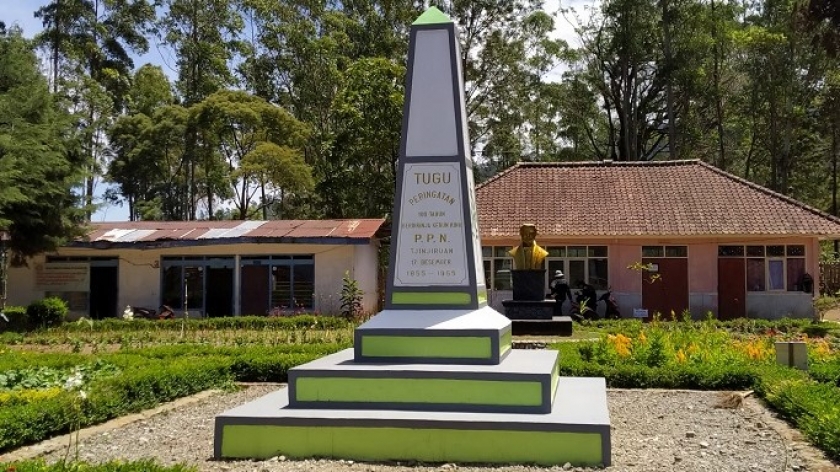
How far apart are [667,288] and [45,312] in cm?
1650

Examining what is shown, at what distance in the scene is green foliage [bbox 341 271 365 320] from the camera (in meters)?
21.2

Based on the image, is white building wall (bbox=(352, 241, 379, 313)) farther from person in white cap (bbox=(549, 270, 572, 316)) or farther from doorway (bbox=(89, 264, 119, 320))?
doorway (bbox=(89, 264, 119, 320))

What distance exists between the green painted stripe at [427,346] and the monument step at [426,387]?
0.71ft

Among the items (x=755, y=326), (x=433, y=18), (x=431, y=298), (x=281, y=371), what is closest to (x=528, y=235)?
(x=755, y=326)

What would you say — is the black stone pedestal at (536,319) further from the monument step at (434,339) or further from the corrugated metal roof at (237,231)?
the monument step at (434,339)

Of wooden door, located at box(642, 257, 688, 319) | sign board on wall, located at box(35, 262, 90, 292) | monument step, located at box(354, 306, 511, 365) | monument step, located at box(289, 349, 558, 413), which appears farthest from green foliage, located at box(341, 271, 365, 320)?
monument step, located at box(289, 349, 558, 413)

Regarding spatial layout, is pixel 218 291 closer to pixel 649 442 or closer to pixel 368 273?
pixel 368 273

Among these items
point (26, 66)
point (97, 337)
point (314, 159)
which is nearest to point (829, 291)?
point (314, 159)

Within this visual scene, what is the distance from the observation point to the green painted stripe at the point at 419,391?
268 inches

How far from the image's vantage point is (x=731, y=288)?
73.2 feet

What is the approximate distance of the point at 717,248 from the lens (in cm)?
2239

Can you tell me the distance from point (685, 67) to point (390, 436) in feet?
98.6

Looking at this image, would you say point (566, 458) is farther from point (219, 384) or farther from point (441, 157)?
point (219, 384)

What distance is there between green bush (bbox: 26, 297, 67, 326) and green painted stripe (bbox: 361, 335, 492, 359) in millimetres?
15757
